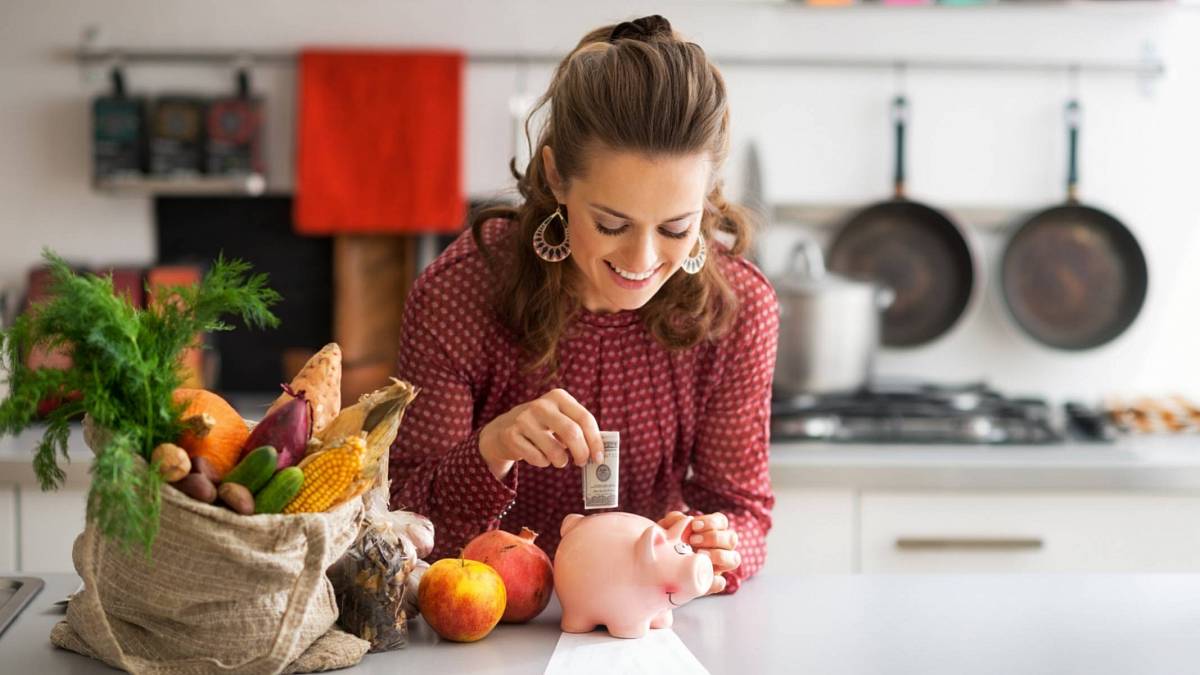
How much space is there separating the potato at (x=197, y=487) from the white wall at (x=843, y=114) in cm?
190

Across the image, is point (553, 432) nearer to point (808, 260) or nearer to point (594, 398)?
point (594, 398)

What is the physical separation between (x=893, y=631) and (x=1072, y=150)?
183cm

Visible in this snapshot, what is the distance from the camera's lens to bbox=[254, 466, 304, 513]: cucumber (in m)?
1.01

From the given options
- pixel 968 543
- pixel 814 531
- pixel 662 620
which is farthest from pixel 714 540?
pixel 968 543

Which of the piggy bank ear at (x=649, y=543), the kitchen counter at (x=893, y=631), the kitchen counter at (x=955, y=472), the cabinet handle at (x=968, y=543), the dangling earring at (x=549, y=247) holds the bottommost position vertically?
the cabinet handle at (x=968, y=543)

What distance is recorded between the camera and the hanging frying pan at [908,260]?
2.81 metres

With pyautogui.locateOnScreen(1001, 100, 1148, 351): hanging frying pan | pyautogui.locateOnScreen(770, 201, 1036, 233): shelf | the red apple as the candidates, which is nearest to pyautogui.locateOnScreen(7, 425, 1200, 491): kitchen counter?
pyautogui.locateOnScreen(1001, 100, 1148, 351): hanging frying pan

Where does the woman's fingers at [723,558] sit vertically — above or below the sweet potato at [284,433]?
below

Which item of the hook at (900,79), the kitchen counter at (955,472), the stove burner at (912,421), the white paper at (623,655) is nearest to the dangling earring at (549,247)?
the white paper at (623,655)

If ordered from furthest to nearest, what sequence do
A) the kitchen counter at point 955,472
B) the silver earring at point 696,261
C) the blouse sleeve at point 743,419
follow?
the kitchen counter at point 955,472 < the blouse sleeve at point 743,419 < the silver earring at point 696,261

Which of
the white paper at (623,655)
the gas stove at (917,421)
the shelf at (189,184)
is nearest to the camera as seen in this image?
the white paper at (623,655)

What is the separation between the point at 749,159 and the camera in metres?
2.82

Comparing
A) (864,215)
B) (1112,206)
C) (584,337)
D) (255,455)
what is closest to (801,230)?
(864,215)

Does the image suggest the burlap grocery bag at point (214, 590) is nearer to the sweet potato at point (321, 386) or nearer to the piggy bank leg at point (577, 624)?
the sweet potato at point (321, 386)
